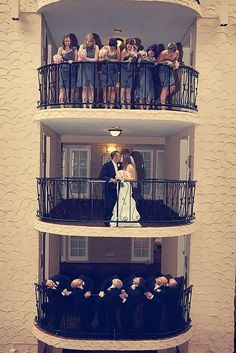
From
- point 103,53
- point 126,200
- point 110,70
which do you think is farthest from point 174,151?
point 103,53

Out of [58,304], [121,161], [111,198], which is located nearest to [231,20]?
[121,161]

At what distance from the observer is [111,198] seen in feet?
40.4

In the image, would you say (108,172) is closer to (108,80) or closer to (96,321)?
(108,80)

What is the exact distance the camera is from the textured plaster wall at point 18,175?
1262cm

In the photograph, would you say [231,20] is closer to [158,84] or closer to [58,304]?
[158,84]

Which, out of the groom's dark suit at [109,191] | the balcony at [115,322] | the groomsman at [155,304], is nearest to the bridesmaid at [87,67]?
the groom's dark suit at [109,191]

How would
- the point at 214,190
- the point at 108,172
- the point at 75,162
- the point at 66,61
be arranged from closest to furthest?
the point at 66,61, the point at 108,172, the point at 214,190, the point at 75,162

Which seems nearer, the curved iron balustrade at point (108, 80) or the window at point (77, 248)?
the curved iron balustrade at point (108, 80)

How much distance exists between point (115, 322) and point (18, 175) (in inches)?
199

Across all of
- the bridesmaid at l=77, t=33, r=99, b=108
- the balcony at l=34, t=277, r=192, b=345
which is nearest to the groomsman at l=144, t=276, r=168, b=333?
the balcony at l=34, t=277, r=192, b=345

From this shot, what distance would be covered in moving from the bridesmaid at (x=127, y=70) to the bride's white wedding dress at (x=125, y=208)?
216cm

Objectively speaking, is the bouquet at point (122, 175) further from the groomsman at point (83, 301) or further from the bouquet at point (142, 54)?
the bouquet at point (142, 54)

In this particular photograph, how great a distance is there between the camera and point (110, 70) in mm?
11789

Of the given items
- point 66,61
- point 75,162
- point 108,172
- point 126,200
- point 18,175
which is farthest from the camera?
point 75,162
